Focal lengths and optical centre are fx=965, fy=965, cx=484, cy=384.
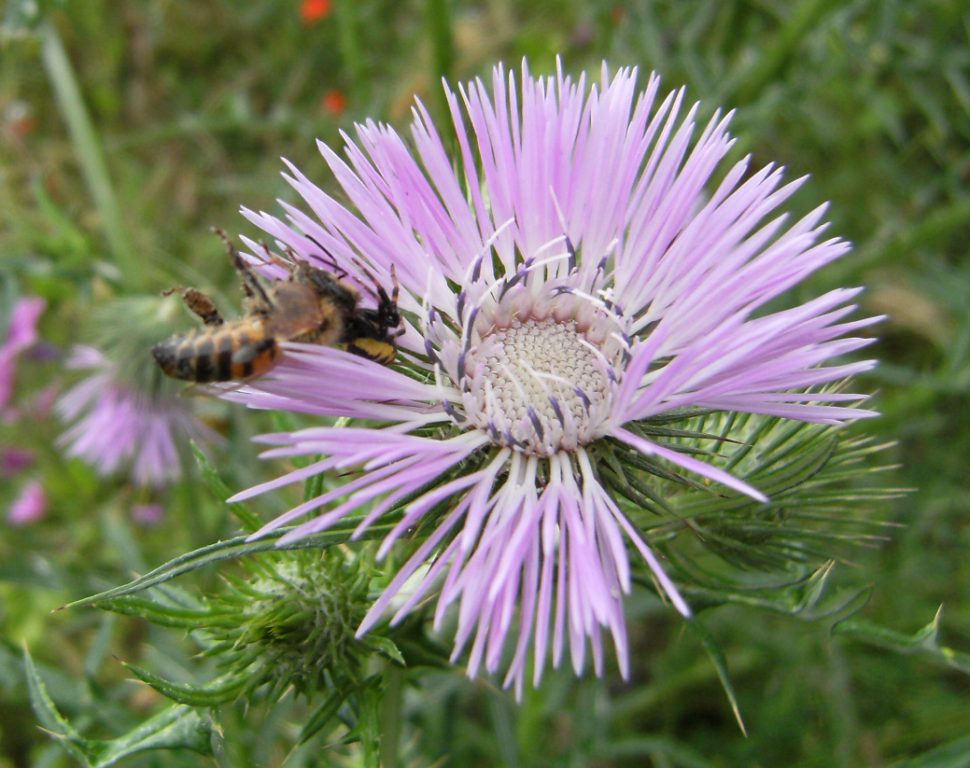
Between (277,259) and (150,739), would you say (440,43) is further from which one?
(150,739)

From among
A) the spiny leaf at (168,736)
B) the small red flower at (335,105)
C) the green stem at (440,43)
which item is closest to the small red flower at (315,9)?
the small red flower at (335,105)

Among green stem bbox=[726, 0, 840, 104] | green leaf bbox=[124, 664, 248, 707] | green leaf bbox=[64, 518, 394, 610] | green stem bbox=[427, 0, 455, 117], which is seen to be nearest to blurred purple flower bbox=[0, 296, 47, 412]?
green stem bbox=[427, 0, 455, 117]

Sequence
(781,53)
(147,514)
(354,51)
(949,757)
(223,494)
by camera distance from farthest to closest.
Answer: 1. (147,514)
2. (354,51)
3. (781,53)
4. (949,757)
5. (223,494)

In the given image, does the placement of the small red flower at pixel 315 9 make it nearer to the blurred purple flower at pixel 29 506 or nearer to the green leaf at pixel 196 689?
the blurred purple flower at pixel 29 506

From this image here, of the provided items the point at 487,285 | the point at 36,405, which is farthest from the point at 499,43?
the point at 487,285

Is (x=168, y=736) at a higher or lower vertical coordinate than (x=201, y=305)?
lower

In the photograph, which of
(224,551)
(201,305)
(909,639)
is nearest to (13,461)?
(201,305)

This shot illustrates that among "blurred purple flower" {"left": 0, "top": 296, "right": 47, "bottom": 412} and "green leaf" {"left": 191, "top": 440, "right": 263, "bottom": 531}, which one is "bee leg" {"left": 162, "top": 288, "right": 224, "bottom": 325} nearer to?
"green leaf" {"left": 191, "top": 440, "right": 263, "bottom": 531}

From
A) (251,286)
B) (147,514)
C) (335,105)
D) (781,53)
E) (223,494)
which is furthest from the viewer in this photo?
(335,105)
